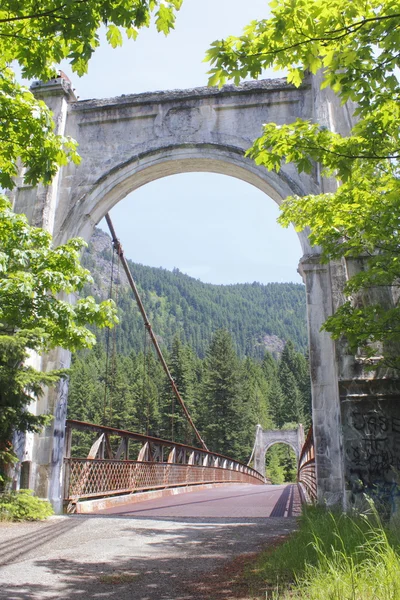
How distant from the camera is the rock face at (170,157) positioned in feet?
22.1

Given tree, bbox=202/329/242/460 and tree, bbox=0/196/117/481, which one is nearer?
tree, bbox=0/196/117/481

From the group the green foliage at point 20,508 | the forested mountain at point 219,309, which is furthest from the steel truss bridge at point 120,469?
the forested mountain at point 219,309

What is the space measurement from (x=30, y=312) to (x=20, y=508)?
200 cm

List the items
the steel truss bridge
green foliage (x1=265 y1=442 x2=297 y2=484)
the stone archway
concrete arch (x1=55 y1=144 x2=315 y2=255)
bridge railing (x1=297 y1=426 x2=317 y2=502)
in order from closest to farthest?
the steel truss bridge
bridge railing (x1=297 y1=426 x2=317 y2=502)
the stone archway
concrete arch (x1=55 y1=144 x2=315 y2=255)
green foliage (x1=265 y1=442 x2=297 y2=484)

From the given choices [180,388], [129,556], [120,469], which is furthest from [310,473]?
[180,388]

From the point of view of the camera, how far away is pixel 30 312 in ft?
18.0

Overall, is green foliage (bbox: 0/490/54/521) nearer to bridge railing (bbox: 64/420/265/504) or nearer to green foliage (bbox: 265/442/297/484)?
bridge railing (bbox: 64/420/265/504)

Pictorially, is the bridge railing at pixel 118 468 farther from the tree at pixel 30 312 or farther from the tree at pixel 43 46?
the tree at pixel 43 46

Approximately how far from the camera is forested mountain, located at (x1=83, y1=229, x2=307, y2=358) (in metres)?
145

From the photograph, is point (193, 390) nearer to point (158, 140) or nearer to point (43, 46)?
point (158, 140)

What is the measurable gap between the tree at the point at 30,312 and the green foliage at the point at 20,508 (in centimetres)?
26

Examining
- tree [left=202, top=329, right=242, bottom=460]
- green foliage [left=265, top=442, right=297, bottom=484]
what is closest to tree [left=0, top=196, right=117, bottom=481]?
tree [left=202, top=329, right=242, bottom=460]

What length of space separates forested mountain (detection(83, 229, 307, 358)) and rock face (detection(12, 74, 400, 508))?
11845 centimetres

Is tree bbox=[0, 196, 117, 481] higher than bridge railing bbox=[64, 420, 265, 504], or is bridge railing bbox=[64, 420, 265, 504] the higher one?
tree bbox=[0, 196, 117, 481]
